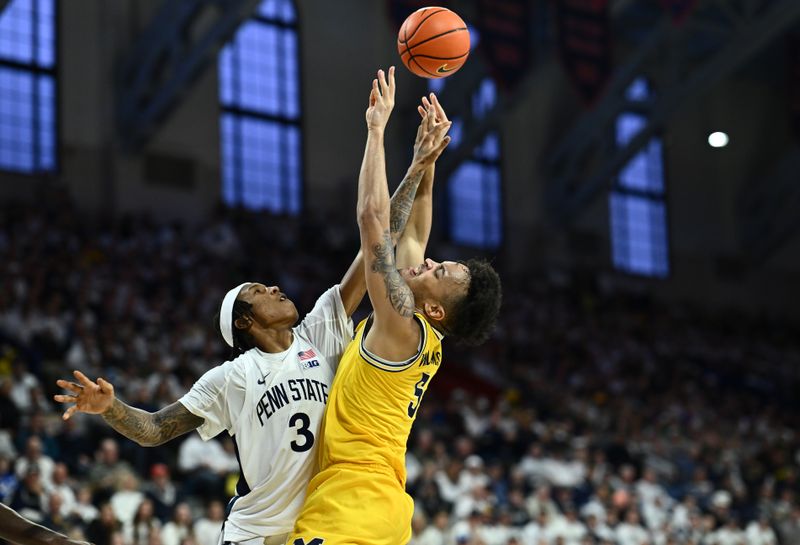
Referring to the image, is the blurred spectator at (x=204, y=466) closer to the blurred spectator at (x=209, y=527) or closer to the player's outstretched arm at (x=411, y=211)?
the blurred spectator at (x=209, y=527)

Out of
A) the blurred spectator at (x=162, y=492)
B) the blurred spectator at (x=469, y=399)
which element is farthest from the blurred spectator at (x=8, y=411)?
the blurred spectator at (x=162, y=492)

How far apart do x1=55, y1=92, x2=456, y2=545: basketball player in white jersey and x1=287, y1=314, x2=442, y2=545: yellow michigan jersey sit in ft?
0.37

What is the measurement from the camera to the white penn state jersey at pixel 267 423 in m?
5.18

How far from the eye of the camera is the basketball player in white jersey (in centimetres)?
516

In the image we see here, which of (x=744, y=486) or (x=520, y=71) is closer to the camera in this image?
(x=744, y=486)

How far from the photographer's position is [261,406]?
5.27 meters

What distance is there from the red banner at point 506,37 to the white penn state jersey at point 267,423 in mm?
15391

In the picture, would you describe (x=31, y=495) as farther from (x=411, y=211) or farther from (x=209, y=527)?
(x=411, y=211)

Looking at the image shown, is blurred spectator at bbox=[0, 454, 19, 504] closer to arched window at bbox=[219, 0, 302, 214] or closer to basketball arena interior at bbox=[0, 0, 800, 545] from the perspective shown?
basketball arena interior at bbox=[0, 0, 800, 545]

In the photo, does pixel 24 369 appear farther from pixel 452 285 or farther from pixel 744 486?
pixel 744 486

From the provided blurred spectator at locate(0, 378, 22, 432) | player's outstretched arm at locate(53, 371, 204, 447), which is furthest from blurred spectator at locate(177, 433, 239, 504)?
player's outstretched arm at locate(53, 371, 204, 447)

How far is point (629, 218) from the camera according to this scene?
27.8m

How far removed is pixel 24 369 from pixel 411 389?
9.02 meters

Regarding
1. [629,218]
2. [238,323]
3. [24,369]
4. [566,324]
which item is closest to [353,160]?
[566,324]
